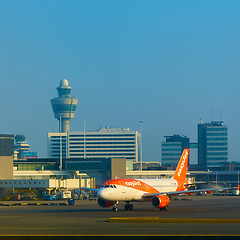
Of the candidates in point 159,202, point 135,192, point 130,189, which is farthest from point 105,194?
point 159,202

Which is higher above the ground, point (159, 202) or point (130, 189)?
point (130, 189)

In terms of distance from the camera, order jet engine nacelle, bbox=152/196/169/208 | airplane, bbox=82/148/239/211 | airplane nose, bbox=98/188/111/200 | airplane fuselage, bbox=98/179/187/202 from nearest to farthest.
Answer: airplane nose, bbox=98/188/111/200
airplane fuselage, bbox=98/179/187/202
airplane, bbox=82/148/239/211
jet engine nacelle, bbox=152/196/169/208

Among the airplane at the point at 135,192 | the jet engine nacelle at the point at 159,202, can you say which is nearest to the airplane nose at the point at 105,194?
the airplane at the point at 135,192

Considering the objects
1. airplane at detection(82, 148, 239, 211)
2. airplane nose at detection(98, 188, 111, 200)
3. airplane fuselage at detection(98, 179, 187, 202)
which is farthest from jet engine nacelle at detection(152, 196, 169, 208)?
airplane nose at detection(98, 188, 111, 200)

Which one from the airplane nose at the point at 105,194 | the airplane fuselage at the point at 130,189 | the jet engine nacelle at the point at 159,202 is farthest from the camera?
the jet engine nacelle at the point at 159,202

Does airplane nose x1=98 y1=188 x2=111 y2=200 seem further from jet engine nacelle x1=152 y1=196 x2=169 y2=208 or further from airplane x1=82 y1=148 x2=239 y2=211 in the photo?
jet engine nacelle x1=152 y1=196 x2=169 y2=208

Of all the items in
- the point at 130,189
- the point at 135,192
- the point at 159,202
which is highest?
the point at 130,189

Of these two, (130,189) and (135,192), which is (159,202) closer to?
A: (135,192)

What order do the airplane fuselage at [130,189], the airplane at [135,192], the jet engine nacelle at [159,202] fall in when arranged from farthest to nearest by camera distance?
1. the jet engine nacelle at [159,202]
2. the airplane at [135,192]
3. the airplane fuselage at [130,189]

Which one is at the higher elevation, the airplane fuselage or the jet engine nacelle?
the airplane fuselage

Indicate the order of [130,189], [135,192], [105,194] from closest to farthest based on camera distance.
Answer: [105,194]
[130,189]
[135,192]

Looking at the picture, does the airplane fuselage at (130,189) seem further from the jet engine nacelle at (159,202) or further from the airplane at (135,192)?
the jet engine nacelle at (159,202)

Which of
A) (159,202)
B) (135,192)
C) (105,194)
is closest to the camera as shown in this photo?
(105,194)

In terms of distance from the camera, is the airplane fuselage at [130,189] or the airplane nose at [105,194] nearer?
the airplane nose at [105,194]
